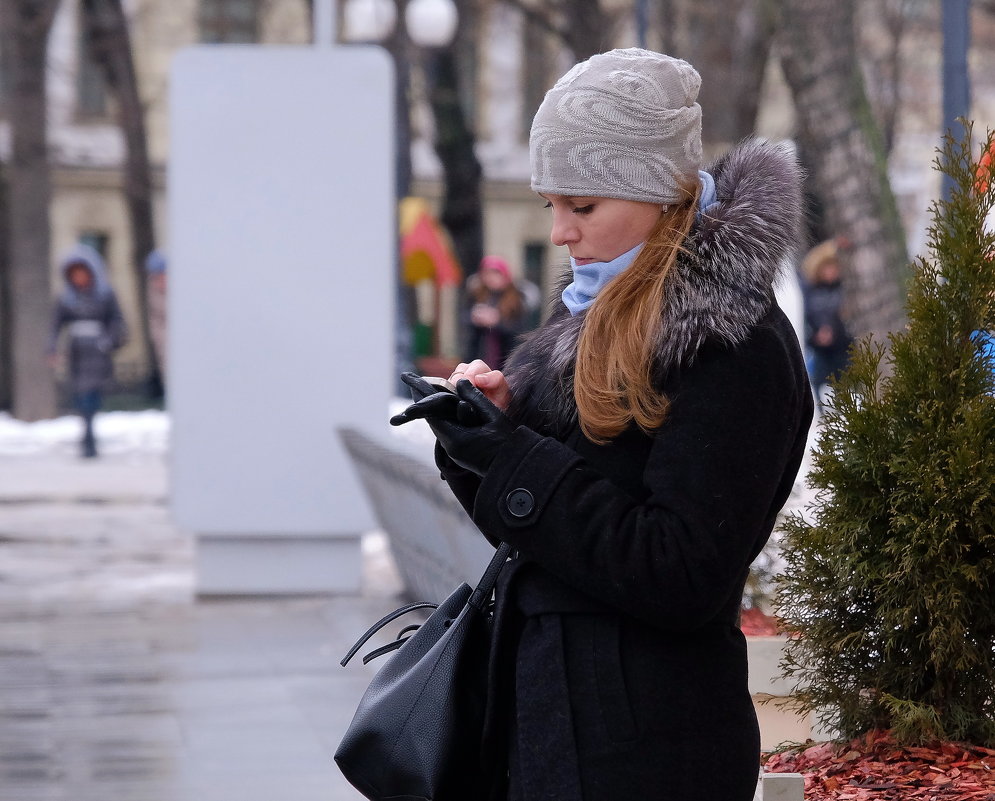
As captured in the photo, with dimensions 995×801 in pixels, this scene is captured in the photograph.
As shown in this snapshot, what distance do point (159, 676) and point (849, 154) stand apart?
4.65 metres

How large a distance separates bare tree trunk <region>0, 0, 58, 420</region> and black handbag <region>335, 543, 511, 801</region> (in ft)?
61.4

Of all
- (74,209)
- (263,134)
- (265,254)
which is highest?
(263,134)

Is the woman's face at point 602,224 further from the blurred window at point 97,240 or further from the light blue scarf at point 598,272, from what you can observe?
the blurred window at point 97,240

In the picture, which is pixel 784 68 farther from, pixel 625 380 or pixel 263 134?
pixel 625 380

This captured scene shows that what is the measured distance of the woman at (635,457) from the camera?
6.79ft

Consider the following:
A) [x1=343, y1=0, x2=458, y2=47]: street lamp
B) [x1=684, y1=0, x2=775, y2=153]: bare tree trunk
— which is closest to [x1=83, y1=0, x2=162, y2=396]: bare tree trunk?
[x1=343, y1=0, x2=458, y2=47]: street lamp

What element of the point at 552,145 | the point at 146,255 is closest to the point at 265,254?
the point at 552,145

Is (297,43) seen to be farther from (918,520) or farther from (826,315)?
(918,520)

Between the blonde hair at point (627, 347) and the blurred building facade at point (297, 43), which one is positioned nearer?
the blonde hair at point (627, 347)

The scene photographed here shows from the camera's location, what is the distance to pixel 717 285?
2188mm

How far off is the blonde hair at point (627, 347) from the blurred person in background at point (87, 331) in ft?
48.9

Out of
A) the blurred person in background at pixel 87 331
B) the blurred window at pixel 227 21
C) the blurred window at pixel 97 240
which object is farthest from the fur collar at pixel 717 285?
the blurred window at pixel 97 240

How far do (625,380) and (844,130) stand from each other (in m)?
7.43

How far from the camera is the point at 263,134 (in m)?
8.73
